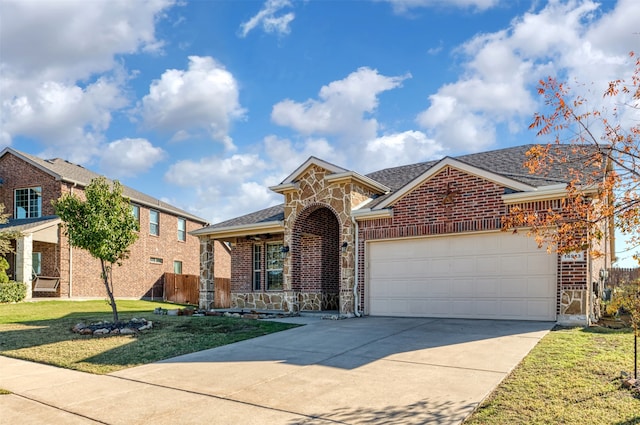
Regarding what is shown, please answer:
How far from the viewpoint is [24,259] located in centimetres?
2166

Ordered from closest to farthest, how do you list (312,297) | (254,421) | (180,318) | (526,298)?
1. (254,421)
2. (526,298)
3. (180,318)
4. (312,297)

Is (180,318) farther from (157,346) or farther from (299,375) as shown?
(299,375)

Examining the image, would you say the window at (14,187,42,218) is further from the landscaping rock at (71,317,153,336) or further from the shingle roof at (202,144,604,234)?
the landscaping rock at (71,317,153,336)

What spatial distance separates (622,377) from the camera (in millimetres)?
6590

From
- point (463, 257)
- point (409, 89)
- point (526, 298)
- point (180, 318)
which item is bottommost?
point (180, 318)

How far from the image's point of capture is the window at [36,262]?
23.3 metres

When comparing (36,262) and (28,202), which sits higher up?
(28,202)

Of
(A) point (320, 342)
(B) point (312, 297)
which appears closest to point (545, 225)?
(A) point (320, 342)

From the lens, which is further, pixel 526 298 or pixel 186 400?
pixel 526 298

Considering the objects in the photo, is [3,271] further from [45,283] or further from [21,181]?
[21,181]

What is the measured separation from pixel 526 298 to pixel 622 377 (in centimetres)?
532

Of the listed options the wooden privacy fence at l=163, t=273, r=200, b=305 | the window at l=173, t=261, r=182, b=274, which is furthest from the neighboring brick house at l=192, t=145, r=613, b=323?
the window at l=173, t=261, r=182, b=274

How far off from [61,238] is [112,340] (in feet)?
46.7

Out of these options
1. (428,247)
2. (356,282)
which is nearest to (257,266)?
(356,282)
